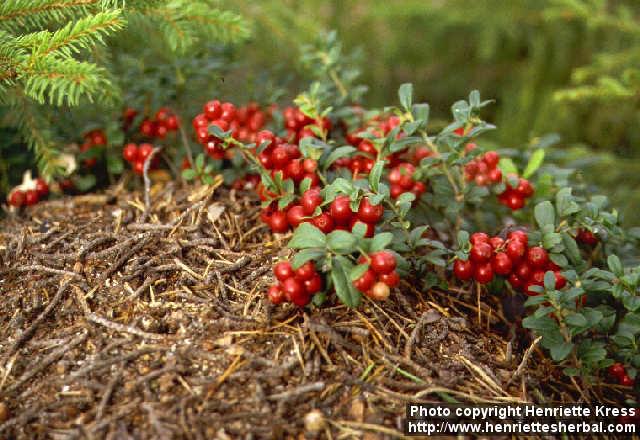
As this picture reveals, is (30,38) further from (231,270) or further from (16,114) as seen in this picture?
(231,270)

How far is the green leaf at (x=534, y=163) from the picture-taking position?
2619mm

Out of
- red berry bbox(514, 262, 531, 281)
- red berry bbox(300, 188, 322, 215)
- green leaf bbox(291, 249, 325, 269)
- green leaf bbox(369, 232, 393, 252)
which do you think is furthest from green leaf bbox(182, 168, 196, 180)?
red berry bbox(514, 262, 531, 281)

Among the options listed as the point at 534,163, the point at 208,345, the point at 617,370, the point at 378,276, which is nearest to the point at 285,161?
the point at 378,276

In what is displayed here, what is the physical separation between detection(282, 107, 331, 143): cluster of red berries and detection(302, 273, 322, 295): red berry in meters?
0.89

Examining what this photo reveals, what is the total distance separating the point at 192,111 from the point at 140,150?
46 cm

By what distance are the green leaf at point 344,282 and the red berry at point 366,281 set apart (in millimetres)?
28

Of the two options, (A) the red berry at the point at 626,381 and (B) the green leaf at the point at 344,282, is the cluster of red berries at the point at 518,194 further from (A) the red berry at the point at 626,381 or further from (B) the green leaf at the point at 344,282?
(B) the green leaf at the point at 344,282

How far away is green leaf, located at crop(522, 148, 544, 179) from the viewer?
262cm

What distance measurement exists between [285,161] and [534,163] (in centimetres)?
119

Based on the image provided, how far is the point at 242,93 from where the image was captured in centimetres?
342

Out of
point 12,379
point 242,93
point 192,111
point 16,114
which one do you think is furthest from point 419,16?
point 12,379

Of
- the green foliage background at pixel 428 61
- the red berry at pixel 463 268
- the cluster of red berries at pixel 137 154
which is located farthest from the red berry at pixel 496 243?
the cluster of red berries at pixel 137 154

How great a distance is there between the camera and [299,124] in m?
2.64

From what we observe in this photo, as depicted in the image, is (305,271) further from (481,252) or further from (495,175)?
(495,175)
